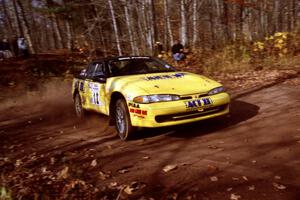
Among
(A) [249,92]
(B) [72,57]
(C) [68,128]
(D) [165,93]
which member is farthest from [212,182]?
(B) [72,57]

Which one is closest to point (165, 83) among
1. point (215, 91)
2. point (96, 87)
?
point (215, 91)

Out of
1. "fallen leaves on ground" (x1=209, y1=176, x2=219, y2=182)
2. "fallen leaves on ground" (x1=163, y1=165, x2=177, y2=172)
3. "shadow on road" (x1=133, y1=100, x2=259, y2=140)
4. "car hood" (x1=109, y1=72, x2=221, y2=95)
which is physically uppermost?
"car hood" (x1=109, y1=72, x2=221, y2=95)

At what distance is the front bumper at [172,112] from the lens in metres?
4.72

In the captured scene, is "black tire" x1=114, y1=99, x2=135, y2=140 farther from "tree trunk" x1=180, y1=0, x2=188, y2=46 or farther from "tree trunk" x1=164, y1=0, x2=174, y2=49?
"tree trunk" x1=164, y1=0, x2=174, y2=49

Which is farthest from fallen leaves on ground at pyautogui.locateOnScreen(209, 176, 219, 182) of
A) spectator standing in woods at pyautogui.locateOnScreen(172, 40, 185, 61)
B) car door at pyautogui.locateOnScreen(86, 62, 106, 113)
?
spectator standing in woods at pyautogui.locateOnScreen(172, 40, 185, 61)

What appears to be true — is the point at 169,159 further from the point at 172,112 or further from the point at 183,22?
the point at 183,22

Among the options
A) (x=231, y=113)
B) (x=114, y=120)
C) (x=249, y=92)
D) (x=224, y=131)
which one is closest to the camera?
(x=224, y=131)

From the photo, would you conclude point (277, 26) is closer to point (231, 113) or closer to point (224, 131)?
point (231, 113)

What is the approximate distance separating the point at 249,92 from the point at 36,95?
8894 millimetres

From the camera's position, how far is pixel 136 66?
622cm

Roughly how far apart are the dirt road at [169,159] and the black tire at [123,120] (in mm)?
159

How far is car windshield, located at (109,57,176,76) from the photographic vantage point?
601 centimetres

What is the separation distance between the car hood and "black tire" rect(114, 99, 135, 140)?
32 cm

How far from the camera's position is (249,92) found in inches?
315
